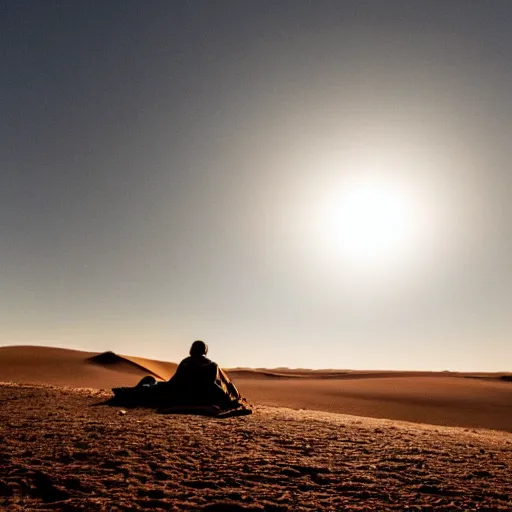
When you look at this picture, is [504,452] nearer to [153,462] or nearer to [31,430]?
[153,462]

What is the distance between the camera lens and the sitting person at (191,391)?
10000 millimetres

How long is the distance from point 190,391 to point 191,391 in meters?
0.02

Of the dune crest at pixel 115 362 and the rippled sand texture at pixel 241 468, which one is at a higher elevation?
the dune crest at pixel 115 362

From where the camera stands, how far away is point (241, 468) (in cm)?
481

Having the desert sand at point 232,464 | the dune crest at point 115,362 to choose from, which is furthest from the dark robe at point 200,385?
the dune crest at point 115,362

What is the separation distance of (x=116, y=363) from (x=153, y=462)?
26137 mm

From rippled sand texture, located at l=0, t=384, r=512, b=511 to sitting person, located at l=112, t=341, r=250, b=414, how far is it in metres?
2.45

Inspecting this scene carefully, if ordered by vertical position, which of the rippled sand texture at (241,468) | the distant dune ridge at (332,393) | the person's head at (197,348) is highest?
the person's head at (197,348)

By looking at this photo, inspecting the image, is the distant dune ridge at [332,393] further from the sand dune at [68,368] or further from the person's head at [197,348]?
the person's head at [197,348]

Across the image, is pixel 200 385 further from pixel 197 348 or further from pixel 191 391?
pixel 197 348

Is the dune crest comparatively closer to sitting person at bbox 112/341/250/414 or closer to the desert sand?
sitting person at bbox 112/341/250/414

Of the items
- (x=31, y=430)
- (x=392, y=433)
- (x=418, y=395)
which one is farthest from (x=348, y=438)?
(x=418, y=395)

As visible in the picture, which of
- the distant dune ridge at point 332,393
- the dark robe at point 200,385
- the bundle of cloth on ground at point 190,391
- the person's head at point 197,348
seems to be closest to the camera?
the bundle of cloth on ground at point 190,391

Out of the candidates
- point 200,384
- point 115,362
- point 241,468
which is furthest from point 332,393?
point 241,468
